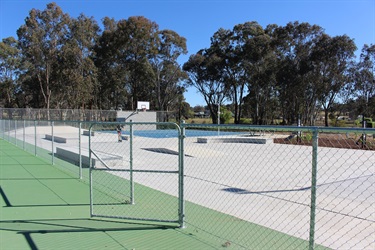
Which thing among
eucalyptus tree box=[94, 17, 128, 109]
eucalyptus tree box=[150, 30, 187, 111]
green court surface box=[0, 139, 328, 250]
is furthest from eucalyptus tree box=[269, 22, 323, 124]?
green court surface box=[0, 139, 328, 250]

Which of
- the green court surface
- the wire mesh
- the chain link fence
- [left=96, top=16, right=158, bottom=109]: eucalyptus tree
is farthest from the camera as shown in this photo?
[left=96, top=16, right=158, bottom=109]: eucalyptus tree

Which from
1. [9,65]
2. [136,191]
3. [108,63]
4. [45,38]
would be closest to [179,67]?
[108,63]

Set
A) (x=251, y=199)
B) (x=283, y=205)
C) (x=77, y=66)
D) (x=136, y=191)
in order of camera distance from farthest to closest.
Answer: (x=77, y=66), (x=136, y=191), (x=251, y=199), (x=283, y=205)

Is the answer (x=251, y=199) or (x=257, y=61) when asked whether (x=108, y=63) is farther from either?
(x=251, y=199)

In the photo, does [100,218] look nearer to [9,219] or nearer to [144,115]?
[9,219]

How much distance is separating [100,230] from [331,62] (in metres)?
40.7

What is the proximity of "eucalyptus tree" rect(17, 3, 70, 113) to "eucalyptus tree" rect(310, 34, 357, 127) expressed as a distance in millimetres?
35544

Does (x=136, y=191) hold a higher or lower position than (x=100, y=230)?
lower

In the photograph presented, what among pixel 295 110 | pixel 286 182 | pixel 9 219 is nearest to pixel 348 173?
pixel 286 182

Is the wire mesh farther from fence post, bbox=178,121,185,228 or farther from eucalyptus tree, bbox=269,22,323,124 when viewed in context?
eucalyptus tree, bbox=269,22,323,124

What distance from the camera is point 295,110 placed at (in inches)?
1900

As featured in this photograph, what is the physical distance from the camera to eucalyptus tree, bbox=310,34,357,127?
38.1 m

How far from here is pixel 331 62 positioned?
39.4m

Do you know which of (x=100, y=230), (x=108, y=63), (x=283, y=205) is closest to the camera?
(x=100, y=230)
